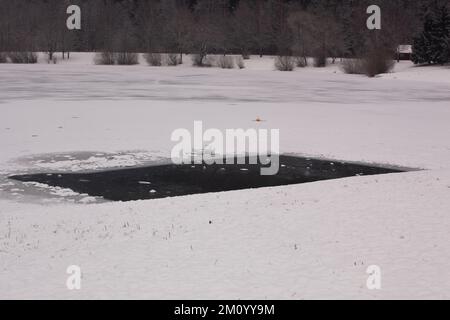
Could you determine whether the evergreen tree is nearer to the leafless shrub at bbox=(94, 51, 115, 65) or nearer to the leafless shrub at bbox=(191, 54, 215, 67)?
the leafless shrub at bbox=(191, 54, 215, 67)

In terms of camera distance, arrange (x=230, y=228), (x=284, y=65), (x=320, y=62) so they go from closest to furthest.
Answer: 1. (x=230, y=228)
2. (x=284, y=65)
3. (x=320, y=62)

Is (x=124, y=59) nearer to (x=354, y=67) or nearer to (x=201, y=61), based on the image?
(x=201, y=61)

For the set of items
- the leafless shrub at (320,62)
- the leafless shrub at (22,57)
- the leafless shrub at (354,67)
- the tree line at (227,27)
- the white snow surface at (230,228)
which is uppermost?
the tree line at (227,27)

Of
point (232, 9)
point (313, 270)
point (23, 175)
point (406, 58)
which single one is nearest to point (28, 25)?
point (232, 9)

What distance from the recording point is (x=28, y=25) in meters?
89.9

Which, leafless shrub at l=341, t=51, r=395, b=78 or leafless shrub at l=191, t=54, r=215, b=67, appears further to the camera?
leafless shrub at l=191, t=54, r=215, b=67

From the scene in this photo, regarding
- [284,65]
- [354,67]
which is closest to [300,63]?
[284,65]

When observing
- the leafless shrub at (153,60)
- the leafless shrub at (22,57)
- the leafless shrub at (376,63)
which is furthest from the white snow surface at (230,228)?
the leafless shrub at (22,57)

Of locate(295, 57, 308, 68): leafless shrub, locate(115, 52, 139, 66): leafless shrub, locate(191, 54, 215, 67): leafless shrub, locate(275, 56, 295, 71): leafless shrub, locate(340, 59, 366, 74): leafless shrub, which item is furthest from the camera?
locate(191, 54, 215, 67): leafless shrub

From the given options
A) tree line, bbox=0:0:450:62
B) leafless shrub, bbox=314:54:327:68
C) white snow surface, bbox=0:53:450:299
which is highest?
tree line, bbox=0:0:450:62

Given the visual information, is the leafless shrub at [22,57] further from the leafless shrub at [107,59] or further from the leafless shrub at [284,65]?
the leafless shrub at [284,65]

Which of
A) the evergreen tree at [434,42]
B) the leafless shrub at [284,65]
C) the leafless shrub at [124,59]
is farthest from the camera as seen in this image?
the leafless shrub at [124,59]

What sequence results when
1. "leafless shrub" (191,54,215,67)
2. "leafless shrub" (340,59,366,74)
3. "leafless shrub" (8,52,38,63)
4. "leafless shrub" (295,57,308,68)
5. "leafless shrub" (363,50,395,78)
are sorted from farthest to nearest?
"leafless shrub" (191,54,215,67)
"leafless shrub" (8,52,38,63)
"leafless shrub" (295,57,308,68)
"leafless shrub" (340,59,366,74)
"leafless shrub" (363,50,395,78)

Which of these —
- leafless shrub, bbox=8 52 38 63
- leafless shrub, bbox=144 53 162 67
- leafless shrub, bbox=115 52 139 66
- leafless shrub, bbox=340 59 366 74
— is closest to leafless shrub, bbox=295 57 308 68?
leafless shrub, bbox=340 59 366 74
